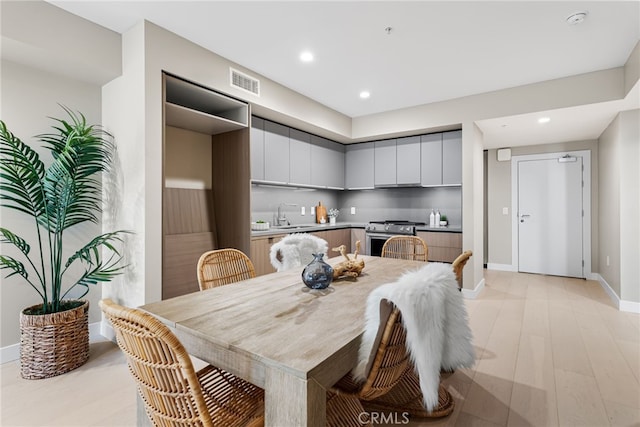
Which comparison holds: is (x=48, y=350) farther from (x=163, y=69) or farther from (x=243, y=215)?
(x=163, y=69)

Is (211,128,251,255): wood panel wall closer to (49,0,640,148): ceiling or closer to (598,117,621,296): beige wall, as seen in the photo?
(49,0,640,148): ceiling

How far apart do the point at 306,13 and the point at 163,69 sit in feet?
4.10

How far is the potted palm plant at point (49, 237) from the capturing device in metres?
2.21

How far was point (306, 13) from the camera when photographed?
2.33 metres

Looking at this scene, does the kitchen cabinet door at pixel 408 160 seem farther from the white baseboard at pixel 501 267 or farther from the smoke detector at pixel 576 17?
the white baseboard at pixel 501 267

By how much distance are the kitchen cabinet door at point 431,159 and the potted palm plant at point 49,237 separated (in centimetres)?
379

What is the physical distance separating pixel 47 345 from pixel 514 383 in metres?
3.24

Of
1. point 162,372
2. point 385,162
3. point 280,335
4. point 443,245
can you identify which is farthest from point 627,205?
point 162,372

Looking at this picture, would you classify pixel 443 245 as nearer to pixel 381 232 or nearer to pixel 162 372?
pixel 381 232

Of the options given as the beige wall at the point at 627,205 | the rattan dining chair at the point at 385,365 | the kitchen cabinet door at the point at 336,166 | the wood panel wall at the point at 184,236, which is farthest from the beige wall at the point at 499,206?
the rattan dining chair at the point at 385,365

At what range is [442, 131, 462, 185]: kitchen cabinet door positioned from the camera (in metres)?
4.27

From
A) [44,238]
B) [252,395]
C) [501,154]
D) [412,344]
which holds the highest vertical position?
[501,154]

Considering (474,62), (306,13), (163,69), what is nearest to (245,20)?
(306,13)

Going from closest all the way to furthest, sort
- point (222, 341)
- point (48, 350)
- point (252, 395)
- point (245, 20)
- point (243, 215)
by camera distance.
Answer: point (222, 341), point (252, 395), point (48, 350), point (245, 20), point (243, 215)
